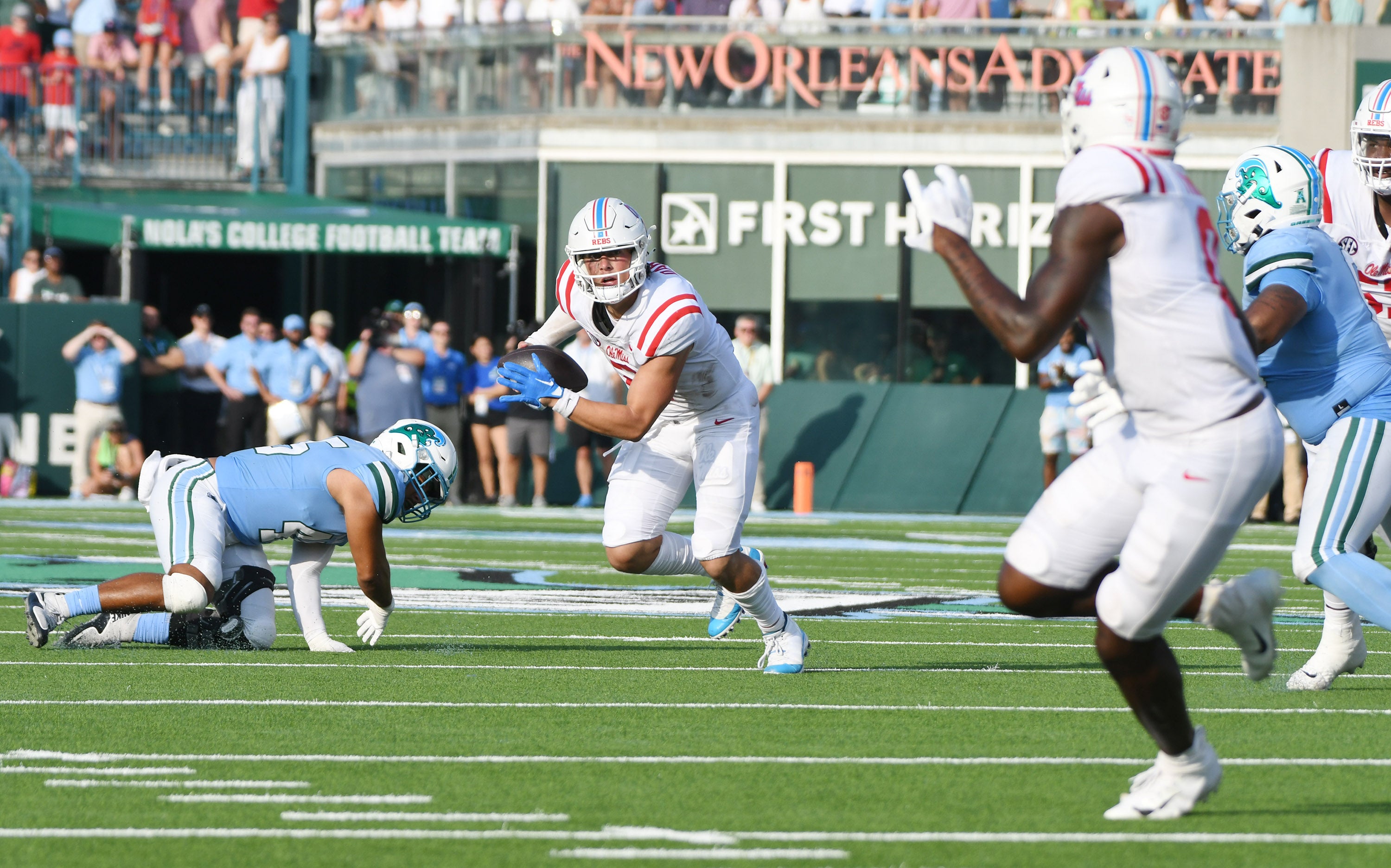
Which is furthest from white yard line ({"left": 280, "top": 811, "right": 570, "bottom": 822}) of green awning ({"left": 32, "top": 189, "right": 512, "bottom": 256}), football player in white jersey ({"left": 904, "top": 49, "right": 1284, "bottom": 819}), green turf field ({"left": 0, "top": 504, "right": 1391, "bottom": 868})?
green awning ({"left": 32, "top": 189, "right": 512, "bottom": 256})

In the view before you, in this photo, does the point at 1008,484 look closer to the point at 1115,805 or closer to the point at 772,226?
the point at 772,226

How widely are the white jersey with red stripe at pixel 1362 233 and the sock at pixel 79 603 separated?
189 inches

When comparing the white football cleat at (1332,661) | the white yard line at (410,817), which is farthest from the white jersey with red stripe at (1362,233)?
the white yard line at (410,817)

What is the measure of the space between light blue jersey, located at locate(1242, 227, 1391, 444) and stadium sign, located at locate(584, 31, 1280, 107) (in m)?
14.9

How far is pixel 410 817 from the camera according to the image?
4.58 m

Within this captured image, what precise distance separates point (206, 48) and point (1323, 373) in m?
18.3

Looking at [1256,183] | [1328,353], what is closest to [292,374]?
[1256,183]

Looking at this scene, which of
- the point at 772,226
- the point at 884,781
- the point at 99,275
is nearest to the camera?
the point at 884,781

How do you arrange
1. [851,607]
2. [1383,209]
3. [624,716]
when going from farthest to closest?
[851,607] < [1383,209] < [624,716]

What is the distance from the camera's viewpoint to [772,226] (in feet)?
70.7

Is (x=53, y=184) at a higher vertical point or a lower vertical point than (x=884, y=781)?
higher

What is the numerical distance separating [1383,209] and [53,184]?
17.7 m

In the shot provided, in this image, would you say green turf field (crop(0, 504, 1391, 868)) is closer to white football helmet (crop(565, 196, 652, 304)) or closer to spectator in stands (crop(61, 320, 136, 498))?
white football helmet (crop(565, 196, 652, 304))

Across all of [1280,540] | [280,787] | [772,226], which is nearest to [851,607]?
[280,787]
